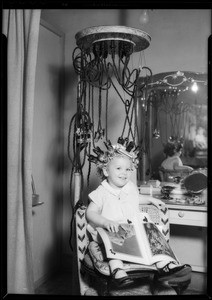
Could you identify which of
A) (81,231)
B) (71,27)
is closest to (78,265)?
(81,231)

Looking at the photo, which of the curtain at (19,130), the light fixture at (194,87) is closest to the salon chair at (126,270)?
the curtain at (19,130)

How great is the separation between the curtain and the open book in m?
0.32

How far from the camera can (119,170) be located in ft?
4.98

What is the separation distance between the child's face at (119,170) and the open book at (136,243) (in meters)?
0.19

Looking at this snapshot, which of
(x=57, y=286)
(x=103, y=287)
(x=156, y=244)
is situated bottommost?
(x=57, y=286)

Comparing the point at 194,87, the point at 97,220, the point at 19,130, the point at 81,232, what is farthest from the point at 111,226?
the point at 194,87

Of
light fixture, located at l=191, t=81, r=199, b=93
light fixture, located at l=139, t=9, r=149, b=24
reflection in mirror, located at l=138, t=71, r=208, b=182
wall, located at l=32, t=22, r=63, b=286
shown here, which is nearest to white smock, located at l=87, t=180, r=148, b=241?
reflection in mirror, located at l=138, t=71, r=208, b=182

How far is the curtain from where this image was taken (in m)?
1.36

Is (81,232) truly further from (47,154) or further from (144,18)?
(144,18)

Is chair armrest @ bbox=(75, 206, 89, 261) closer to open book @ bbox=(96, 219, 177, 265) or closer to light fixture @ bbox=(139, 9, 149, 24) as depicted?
open book @ bbox=(96, 219, 177, 265)

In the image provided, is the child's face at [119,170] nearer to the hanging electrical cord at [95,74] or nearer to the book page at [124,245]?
the hanging electrical cord at [95,74]

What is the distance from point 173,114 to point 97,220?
74 centimetres

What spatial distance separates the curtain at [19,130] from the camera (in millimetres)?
1359

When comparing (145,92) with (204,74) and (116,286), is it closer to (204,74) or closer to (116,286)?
(204,74)
